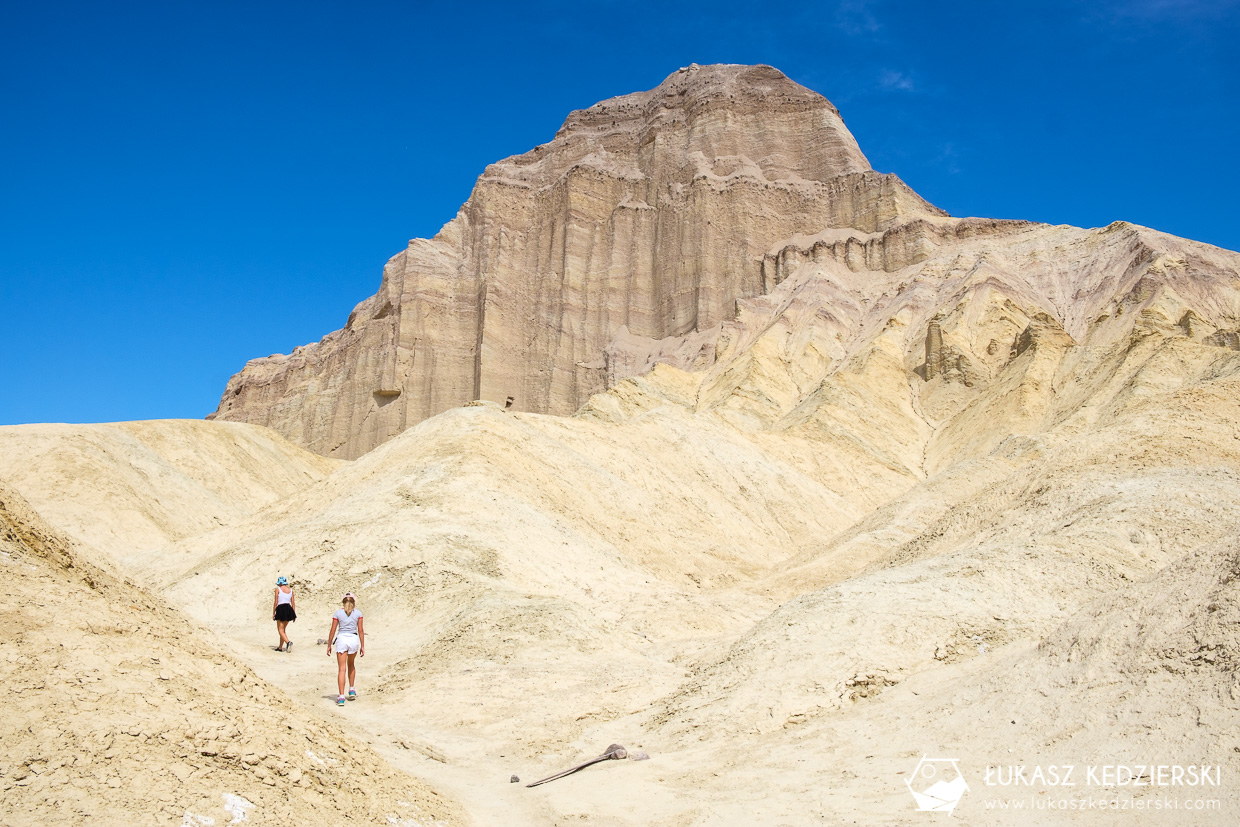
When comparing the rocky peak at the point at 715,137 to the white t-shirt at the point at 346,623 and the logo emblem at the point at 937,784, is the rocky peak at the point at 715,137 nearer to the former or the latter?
the white t-shirt at the point at 346,623

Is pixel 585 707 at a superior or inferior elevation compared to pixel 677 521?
inferior

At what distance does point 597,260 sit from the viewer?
61250 mm

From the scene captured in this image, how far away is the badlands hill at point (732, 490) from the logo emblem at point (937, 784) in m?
Answer: 0.13

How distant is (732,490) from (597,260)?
111ft

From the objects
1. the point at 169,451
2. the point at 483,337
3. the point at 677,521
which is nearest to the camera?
the point at 677,521

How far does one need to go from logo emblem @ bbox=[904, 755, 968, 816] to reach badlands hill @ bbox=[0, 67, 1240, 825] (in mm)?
134

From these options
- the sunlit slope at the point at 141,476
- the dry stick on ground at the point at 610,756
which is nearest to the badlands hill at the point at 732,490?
the sunlit slope at the point at 141,476

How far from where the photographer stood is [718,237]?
58438 millimetres

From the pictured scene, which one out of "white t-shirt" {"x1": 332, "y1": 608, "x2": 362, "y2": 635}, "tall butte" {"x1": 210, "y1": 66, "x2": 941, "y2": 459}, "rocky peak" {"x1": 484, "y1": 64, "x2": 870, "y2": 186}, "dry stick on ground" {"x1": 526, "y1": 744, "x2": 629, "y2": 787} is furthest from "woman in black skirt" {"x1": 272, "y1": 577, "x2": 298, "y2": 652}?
"rocky peak" {"x1": 484, "y1": 64, "x2": 870, "y2": 186}

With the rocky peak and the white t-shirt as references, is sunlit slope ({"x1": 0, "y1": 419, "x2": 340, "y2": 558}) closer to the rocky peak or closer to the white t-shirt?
the white t-shirt

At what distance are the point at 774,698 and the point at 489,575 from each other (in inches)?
367

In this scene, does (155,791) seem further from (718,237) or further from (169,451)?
(718,237)

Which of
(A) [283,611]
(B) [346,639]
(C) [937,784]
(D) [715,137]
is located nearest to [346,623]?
(B) [346,639]

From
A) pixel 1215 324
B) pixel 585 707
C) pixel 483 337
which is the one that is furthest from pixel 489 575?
pixel 483 337
